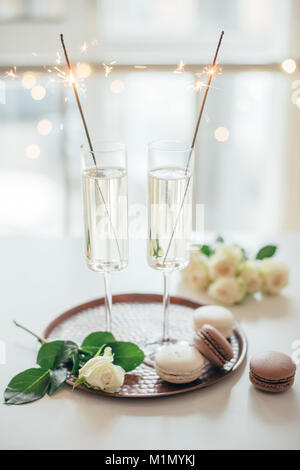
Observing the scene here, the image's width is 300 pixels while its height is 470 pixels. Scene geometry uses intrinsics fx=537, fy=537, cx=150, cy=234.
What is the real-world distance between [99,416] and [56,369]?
0.49 ft

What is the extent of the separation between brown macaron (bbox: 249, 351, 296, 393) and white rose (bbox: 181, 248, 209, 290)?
1.33 ft

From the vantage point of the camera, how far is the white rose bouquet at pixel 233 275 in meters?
1.30

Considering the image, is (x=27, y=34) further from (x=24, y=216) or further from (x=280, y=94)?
(x=280, y=94)

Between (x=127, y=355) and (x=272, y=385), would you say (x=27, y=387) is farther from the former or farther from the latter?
(x=272, y=385)

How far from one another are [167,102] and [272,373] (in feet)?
8.49

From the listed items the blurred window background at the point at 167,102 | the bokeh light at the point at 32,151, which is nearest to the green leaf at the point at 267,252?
the blurred window background at the point at 167,102

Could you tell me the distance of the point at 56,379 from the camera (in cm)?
99

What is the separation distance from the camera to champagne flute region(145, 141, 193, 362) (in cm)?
101

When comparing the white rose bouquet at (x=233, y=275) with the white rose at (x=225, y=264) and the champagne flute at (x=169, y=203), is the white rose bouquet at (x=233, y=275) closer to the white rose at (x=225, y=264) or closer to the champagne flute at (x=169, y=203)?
the white rose at (x=225, y=264)

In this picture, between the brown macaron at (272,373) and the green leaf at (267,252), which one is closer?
the brown macaron at (272,373)

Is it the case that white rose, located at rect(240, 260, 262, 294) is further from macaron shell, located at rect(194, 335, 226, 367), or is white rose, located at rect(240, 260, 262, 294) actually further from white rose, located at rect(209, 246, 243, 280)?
macaron shell, located at rect(194, 335, 226, 367)

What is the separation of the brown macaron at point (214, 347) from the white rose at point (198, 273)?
14.0 inches

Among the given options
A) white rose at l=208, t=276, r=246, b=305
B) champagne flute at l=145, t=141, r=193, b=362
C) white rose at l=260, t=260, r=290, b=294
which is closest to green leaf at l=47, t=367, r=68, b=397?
champagne flute at l=145, t=141, r=193, b=362

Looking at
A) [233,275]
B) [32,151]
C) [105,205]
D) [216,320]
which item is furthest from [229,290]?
[32,151]
